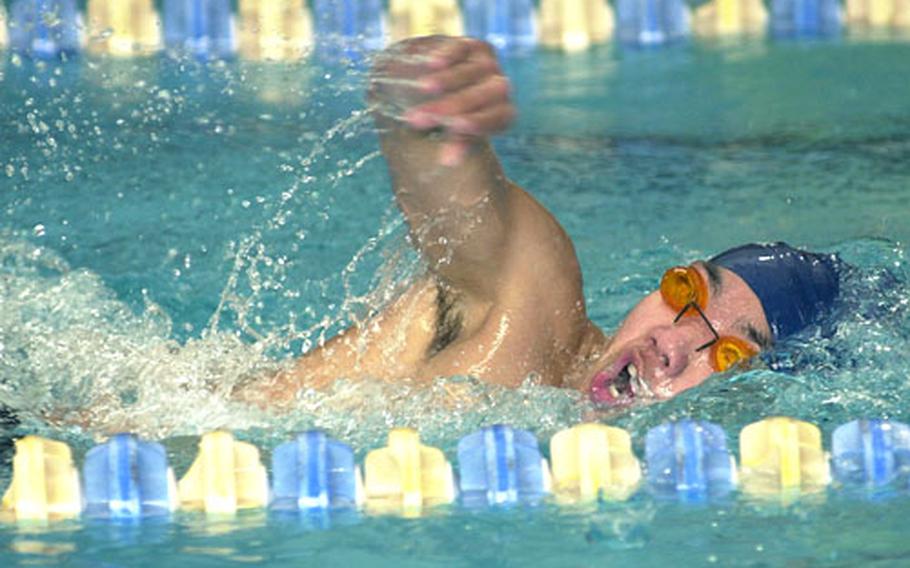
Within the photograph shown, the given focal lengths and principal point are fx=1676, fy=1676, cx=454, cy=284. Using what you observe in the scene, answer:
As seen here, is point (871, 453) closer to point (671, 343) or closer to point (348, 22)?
point (671, 343)

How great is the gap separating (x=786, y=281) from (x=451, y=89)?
822 millimetres

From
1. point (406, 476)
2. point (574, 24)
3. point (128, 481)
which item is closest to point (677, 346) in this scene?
point (406, 476)

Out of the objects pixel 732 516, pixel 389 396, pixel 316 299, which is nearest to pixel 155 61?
pixel 316 299

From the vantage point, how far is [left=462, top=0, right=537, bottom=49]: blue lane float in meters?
5.39

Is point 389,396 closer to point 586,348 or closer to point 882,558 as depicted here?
point 586,348

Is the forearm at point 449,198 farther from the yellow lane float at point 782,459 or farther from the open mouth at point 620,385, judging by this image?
the yellow lane float at point 782,459

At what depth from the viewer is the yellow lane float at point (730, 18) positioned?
5.61 m

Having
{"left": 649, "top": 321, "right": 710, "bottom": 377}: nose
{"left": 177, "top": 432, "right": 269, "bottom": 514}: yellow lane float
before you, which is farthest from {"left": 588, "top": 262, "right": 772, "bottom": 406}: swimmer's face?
{"left": 177, "top": 432, "right": 269, "bottom": 514}: yellow lane float

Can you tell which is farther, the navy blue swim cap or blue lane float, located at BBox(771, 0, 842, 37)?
blue lane float, located at BBox(771, 0, 842, 37)

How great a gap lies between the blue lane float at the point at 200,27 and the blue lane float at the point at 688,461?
3.06 metres

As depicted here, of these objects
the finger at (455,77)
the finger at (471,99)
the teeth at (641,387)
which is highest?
the finger at (455,77)

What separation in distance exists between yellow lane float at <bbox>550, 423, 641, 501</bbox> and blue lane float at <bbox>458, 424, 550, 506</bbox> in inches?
1.1

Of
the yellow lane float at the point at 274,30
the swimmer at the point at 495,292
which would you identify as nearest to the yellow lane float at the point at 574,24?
the yellow lane float at the point at 274,30

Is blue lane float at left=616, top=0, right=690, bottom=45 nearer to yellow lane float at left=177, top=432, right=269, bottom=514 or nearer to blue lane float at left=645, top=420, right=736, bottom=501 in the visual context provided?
blue lane float at left=645, top=420, right=736, bottom=501
